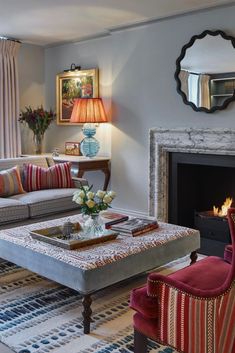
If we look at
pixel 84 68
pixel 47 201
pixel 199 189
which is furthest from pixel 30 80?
pixel 199 189

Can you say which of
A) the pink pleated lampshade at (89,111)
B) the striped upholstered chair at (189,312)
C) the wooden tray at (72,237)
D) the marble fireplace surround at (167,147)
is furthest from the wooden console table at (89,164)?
the striped upholstered chair at (189,312)

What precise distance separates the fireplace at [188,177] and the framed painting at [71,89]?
1263 mm

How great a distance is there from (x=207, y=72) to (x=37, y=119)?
2.53 metres

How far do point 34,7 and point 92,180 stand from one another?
2.45m

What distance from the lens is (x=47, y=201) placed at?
4.00 m

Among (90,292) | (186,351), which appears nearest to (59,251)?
(90,292)

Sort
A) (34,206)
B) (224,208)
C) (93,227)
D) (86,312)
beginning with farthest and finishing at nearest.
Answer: (224,208), (34,206), (93,227), (86,312)

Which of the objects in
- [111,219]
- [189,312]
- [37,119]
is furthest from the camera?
[37,119]

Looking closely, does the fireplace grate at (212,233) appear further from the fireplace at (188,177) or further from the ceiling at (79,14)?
the ceiling at (79,14)

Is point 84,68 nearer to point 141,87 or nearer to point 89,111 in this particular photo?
point 89,111

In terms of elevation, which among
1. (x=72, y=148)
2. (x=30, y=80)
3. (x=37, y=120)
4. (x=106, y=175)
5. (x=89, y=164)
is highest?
(x=30, y=80)

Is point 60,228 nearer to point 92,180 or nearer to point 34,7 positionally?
point 34,7

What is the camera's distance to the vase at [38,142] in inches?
229

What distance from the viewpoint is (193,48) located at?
426cm
